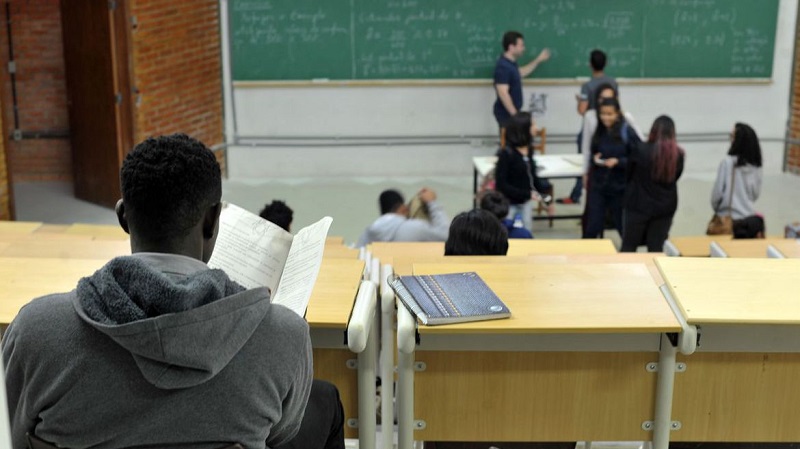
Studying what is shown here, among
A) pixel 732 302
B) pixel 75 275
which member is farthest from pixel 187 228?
pixel 732 302

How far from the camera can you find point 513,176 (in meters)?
6.71

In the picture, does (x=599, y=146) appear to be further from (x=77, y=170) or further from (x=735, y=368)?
(x=77, y=170)

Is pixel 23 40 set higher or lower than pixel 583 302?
higher

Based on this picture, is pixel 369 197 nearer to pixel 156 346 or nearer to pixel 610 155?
pixel 610 155

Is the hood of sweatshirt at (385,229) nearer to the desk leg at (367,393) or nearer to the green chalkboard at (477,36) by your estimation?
the desk leg at (367,393)

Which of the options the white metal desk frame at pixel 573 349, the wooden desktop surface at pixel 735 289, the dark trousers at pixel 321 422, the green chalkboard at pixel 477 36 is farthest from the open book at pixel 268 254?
the green chalkboard at pixel 477 36

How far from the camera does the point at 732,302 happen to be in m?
2.75

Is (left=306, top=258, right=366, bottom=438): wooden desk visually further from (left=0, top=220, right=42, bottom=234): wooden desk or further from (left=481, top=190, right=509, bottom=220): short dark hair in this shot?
(left=0, top=220, right=42, bottom=234): wooden desk

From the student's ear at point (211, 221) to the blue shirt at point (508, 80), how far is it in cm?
702

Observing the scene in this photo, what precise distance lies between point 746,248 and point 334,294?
2935mm

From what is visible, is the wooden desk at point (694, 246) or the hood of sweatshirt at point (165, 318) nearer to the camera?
the hood of sweatshirt at point (165, 318)

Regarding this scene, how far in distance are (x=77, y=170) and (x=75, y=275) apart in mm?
5910

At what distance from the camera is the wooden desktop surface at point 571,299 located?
105 inches

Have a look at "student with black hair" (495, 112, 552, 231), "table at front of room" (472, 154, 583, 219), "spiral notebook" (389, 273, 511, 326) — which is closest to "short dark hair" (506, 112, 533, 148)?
"student with black hair" (495, 112, 552, 231)
